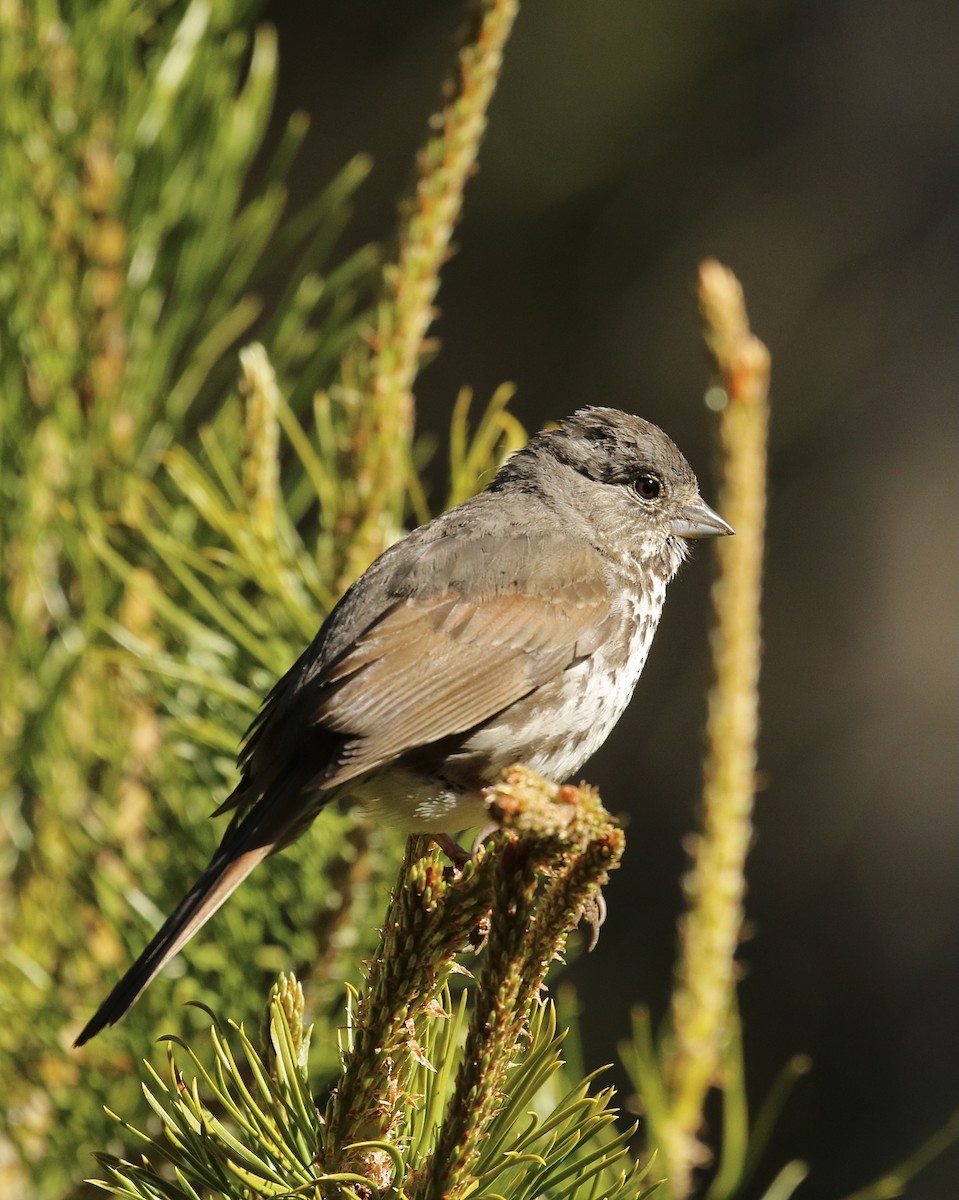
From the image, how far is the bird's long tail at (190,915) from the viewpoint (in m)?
1.34

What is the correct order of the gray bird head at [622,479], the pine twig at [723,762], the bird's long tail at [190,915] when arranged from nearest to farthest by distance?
the bird's long tail at [190,915] → the pine twig at [723,762] → the gray bird head at [622,479]

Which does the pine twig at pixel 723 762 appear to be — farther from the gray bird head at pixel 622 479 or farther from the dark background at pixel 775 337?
the dark background at pixel 775 337

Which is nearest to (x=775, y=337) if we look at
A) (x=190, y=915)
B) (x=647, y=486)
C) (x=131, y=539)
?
(x=647, y=486)

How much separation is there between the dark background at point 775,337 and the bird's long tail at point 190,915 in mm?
3637

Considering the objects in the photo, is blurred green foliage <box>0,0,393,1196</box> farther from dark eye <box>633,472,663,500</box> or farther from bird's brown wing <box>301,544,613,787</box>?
dark eye <box>633,472,663,500</box>

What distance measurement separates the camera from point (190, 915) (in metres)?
1.46

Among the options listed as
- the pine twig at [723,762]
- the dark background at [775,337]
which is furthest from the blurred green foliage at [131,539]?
the dark background at [775,337]

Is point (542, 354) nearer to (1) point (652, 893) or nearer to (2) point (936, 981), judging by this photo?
(1) point (652, 893)

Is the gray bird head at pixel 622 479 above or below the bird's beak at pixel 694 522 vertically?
above

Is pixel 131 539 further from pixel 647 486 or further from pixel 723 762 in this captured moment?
pixel 647 486

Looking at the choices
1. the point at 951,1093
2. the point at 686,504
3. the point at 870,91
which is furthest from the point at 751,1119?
the point at 870,91

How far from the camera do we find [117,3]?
179 cm

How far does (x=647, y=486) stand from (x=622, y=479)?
0.15ft

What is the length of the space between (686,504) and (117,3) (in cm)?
122
